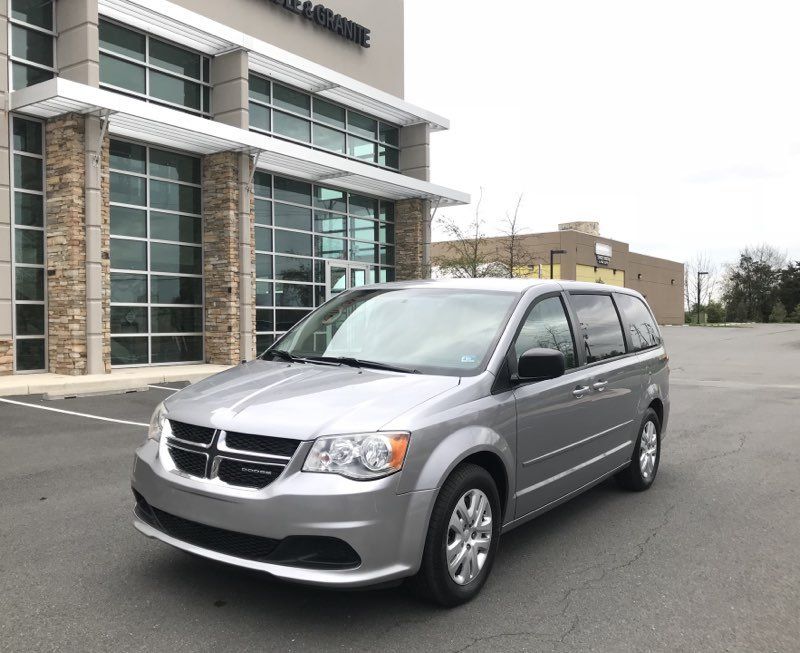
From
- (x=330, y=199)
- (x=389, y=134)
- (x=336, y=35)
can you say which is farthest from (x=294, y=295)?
(x=336, y=35)

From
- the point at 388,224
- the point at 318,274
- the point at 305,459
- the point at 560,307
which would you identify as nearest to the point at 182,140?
the point at 318,274

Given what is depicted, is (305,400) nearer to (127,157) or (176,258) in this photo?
(127,157)

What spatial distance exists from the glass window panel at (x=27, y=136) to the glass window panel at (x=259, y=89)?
6.21 meters

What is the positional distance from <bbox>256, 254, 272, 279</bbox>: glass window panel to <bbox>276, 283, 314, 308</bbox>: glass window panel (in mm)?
Result: 473

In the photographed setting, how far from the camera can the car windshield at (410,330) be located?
14.0 feet

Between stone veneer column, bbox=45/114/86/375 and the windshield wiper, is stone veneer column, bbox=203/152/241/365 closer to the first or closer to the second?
stone veneer column, bbox=45/114/86/375

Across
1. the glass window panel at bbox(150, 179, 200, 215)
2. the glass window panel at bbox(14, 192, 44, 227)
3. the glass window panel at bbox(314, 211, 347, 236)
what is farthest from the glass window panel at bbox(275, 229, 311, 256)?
the glass window panel at bbox(14, 192, 44, 227)

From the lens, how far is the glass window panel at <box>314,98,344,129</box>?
21562 mm

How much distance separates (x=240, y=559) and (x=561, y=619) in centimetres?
163

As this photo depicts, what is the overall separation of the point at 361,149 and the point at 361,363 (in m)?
19.9

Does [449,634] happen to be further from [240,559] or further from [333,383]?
[333,383]

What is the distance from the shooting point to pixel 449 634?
3400 millimetres

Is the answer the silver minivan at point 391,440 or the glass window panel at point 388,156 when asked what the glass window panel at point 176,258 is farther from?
the silver minivan at point 391,440

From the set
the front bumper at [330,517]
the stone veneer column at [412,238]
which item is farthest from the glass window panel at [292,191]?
the front bumper at [330,517]
